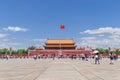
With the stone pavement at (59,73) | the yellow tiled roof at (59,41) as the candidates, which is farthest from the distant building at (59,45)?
the stone pavement at (59,73)

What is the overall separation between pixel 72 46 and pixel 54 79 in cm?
12146

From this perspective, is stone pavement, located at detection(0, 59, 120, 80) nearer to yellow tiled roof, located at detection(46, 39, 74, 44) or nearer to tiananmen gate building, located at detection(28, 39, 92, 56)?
tiananmen gate building, located at detection(28, 39, 92, 56)

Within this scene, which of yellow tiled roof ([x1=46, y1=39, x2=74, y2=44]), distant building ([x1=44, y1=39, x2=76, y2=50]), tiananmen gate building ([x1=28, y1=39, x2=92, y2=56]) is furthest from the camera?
yellow tiled roof ([x1=46, y1=39, x2=74, y2=44])

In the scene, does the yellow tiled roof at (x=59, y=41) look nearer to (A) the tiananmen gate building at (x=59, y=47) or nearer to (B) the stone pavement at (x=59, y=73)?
(A) the tiananmen gate building at (x=59, y=47)

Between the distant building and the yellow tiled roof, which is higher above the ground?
the yellow tiled roof

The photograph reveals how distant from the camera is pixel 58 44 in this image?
136 meters

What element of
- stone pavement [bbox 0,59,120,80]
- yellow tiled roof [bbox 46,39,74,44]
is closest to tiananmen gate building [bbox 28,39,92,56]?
yellow tiled roof [bbox 46,39,74,44]

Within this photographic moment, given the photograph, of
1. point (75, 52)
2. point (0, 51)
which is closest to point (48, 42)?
point (75, 52)

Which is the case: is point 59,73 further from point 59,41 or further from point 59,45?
point 59,41

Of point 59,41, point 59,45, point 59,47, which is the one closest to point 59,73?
point 59,47

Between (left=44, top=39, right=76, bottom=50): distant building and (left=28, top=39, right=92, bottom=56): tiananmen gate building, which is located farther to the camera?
(left=44, top=39, right=76, bottom=50): distant building

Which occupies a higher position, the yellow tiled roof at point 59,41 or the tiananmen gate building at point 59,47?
the yellow tiled roof at point 59,41

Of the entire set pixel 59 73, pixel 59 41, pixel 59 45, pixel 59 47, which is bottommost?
pixel 59 73

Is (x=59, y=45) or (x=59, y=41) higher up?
(x=59, y=41)
